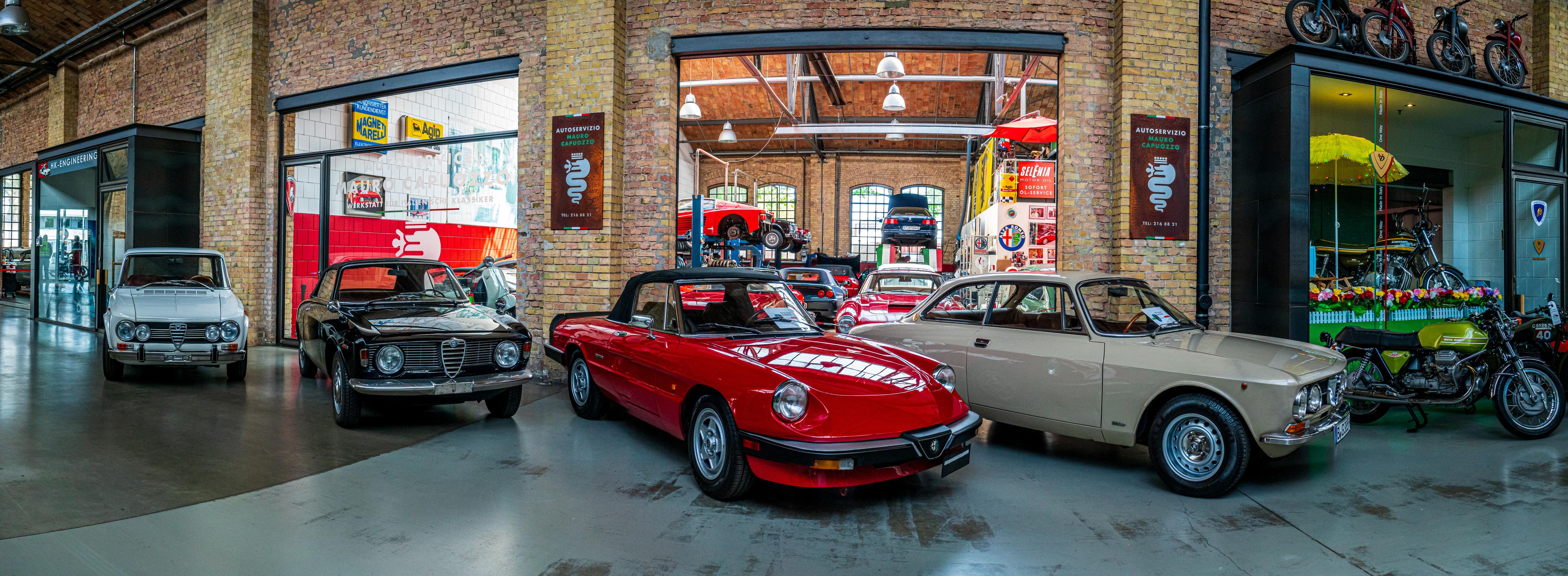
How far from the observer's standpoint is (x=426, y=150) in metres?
11.2

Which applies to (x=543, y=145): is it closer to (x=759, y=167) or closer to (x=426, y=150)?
(x=426, y=150)

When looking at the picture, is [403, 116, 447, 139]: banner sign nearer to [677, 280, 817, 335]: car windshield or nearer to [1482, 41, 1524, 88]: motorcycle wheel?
[677, 280, 817, 335]: car windshield

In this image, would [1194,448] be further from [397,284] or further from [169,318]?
[169,318]

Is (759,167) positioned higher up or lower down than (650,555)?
higher up

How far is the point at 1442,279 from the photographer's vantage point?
29.0 feet

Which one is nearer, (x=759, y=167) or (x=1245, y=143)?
(x=1245, y=143)

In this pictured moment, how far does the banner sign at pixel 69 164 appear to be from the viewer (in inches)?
508

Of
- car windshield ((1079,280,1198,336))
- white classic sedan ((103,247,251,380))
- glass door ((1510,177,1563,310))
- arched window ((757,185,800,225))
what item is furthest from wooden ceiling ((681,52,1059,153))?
car windshield ((1079,280,1198,336))

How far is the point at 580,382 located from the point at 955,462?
3498 mm

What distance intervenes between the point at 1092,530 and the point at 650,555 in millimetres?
2179

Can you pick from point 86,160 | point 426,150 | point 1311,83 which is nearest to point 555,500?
point 1311,83

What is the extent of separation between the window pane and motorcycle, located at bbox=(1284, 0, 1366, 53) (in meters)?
3.29

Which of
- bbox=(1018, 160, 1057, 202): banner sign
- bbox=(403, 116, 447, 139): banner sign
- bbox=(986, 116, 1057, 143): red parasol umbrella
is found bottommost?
bbox=(1018, 160, 1057, 202): banner sign

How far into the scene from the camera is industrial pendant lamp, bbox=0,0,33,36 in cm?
1009
